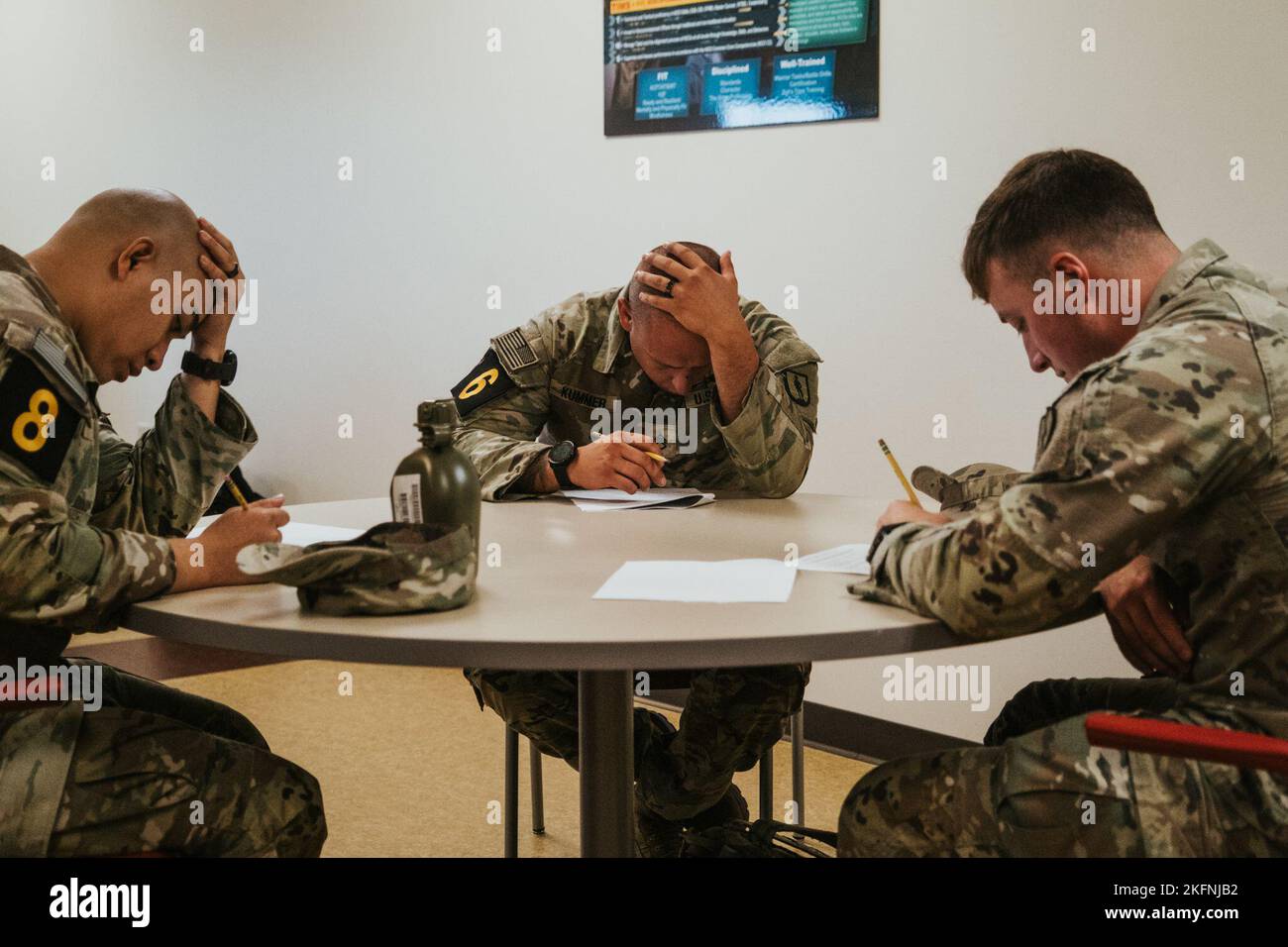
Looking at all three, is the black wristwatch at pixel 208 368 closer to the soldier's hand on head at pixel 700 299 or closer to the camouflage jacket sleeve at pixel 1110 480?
the soldier's hand on head at pixel 700 299

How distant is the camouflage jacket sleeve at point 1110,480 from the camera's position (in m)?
1.10

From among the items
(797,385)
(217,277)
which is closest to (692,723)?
Answer: (797,385)

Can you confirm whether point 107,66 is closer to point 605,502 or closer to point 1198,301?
point 605,502

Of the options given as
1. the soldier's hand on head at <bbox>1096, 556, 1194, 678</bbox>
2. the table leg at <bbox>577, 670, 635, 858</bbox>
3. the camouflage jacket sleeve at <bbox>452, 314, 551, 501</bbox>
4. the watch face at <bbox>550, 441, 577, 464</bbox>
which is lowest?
→ the table leg at <bbox>577, 670, 635, 858</bbox>

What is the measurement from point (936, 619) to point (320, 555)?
61cm

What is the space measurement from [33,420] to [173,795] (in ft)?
1.41

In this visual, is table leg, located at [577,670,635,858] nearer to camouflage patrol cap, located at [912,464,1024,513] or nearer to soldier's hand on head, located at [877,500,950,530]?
soldier's hand on head, located at [877,500,950,530]

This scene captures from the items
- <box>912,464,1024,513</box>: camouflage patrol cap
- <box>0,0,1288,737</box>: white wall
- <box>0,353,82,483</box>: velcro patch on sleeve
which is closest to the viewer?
<box>0,353,82,483</box>: velcro patch on sleeve

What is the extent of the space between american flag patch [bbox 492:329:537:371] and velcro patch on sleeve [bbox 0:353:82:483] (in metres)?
1.12

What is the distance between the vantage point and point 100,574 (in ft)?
3.88

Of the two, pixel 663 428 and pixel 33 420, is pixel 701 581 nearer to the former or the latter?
pixel 33 420

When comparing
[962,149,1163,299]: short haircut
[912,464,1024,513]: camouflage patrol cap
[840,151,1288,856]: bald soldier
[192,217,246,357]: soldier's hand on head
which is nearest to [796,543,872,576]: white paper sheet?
[840,151,1288,856]: bald soldier

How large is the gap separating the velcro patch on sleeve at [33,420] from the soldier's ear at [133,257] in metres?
0.26

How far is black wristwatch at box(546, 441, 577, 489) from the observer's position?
2.05 meters
